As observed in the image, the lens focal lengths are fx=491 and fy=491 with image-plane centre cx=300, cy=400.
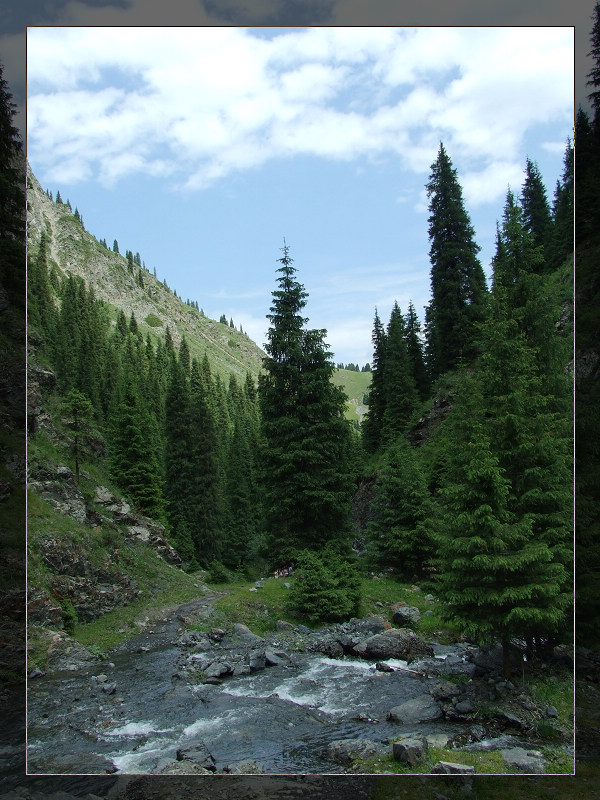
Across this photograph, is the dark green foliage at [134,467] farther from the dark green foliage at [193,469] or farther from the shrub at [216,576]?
the dark green foliage at [193,469]

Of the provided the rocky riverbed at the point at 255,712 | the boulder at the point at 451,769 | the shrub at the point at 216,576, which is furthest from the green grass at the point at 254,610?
the boulder at the point at 451,769

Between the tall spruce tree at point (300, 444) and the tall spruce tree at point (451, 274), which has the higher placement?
the tall spruce tree at point (451, 274)

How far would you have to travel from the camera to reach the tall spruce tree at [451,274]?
7980mm

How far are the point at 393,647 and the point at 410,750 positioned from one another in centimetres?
392

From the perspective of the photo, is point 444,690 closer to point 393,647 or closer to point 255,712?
point 393,647

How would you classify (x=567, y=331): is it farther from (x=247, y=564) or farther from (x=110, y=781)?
(x=247, y=564)

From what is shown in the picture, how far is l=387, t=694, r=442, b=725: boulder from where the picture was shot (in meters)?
6.65

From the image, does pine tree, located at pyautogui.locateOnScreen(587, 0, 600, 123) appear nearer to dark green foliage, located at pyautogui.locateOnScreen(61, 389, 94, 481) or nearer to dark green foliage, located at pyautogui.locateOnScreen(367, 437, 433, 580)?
dark green foliage, located at pyautogui.locateOnScreen(61, 389, 94, 481)

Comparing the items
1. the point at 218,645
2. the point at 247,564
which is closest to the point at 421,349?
the point at 247,564

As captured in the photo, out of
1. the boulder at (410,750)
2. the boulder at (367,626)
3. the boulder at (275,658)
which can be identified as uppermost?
the boulder at (410,750)

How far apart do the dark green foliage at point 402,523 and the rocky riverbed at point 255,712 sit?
6.81 m

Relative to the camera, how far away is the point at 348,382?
41.7 ft

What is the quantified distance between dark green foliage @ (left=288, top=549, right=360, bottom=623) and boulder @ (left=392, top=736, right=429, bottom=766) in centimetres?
482

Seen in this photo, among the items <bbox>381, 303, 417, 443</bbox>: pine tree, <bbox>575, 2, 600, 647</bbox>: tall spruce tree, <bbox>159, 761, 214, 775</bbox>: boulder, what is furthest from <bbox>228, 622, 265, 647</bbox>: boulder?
<bbox>381, 303, 417, 443</bbox>: pine tree
